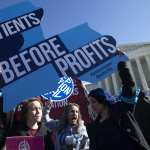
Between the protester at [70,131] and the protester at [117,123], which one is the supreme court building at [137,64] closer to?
the protester at [70,131]

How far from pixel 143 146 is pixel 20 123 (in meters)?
1.30

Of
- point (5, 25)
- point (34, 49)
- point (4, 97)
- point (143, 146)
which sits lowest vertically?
point (143, 146)

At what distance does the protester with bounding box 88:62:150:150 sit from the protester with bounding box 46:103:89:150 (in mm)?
295

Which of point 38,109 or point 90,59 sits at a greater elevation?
point 90,59

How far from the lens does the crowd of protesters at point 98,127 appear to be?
126 inches

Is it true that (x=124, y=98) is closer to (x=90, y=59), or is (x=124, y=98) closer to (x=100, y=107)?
(x=100, y=107)

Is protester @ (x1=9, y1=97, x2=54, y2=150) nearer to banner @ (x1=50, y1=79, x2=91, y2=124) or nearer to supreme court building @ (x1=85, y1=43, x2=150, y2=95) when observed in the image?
banner @ (x1=50, y1=79, x2=91, y2=124)

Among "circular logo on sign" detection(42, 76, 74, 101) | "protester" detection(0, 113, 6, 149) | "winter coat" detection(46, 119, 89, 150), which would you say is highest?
"circular logo on sign" detection(42, 76, 74, 101)

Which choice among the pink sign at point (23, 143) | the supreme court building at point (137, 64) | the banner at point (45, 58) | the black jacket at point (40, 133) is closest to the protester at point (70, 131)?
the black jacket at point (40, 133)

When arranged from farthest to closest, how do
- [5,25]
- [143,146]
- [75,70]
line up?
[5,25] < [75,70] < [143,146]

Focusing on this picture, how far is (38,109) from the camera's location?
137 inches

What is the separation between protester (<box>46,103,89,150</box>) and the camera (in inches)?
140

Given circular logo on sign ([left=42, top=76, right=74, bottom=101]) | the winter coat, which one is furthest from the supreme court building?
the winter coat

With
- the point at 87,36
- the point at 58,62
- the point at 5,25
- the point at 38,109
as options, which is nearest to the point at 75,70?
the point at 58,62
